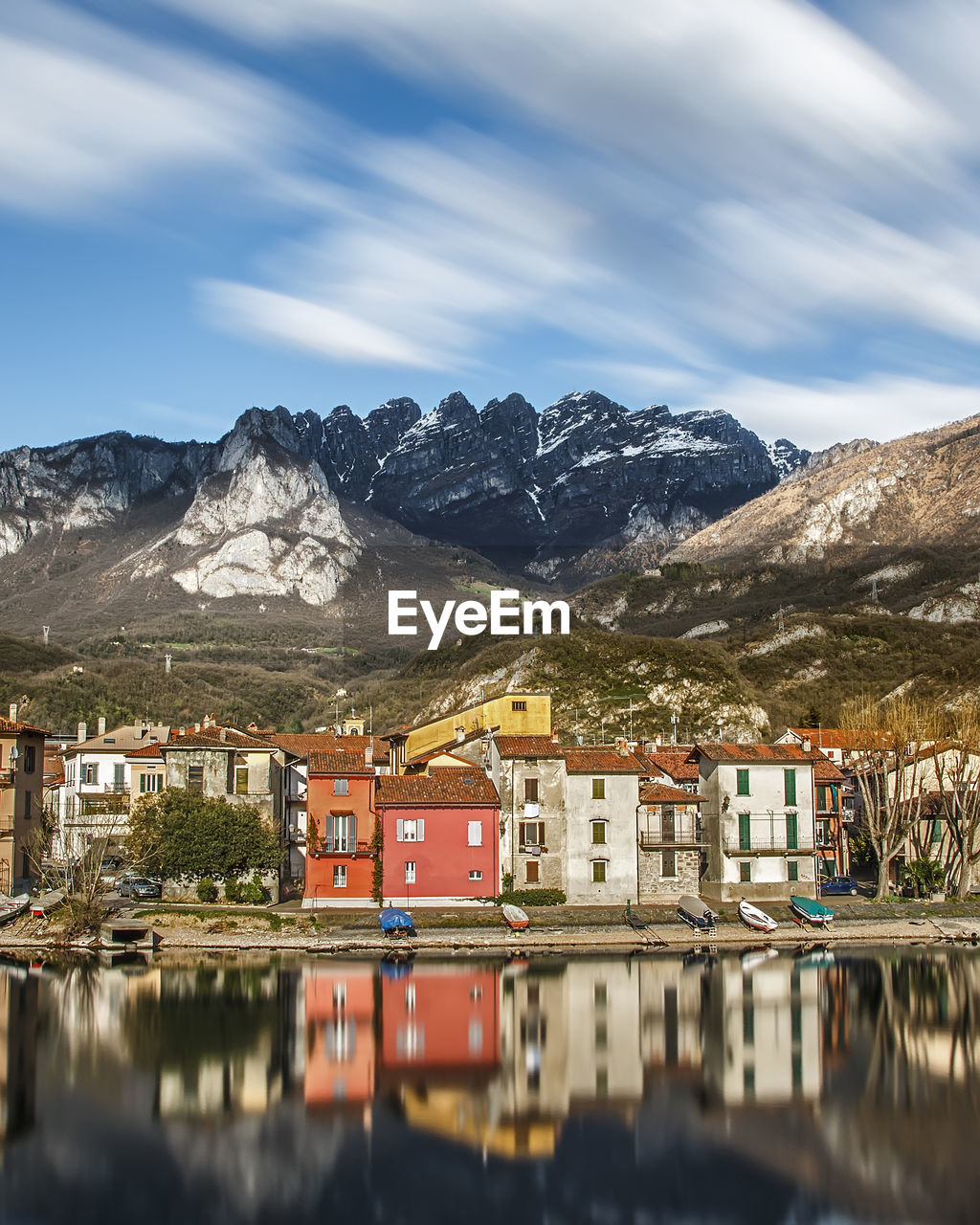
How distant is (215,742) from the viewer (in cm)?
7431

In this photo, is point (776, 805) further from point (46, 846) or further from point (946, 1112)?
point (46, 846)

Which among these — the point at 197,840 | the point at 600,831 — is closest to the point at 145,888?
the point at 197,840

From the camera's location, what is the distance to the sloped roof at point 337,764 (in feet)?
234

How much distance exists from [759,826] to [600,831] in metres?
9.22

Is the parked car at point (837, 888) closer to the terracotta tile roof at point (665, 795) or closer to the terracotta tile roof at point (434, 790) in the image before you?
the terracotta tile roof at point (665, 795)

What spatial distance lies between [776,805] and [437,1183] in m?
44.6

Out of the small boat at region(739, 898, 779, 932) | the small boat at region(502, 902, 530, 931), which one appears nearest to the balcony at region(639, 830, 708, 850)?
the small boat at region(739, 898, 779, 932)

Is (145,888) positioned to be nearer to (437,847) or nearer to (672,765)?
(437,847)

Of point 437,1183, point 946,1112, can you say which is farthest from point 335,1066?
point 946,1112

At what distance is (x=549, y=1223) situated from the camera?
101 feet

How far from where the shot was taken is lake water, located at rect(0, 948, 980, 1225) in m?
32.2

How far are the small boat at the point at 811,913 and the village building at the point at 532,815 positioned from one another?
1195cm

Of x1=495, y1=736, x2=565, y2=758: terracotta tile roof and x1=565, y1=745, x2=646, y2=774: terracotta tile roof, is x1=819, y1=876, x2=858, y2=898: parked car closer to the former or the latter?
x1=565, y1=745, x2=646, y2=774: terracotta tile roof

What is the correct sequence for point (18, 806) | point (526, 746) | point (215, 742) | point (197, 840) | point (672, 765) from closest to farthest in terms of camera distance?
point (197, 840) < point (526, 746) < point (18, 806) < point (215, 742) < point (672, 765)
